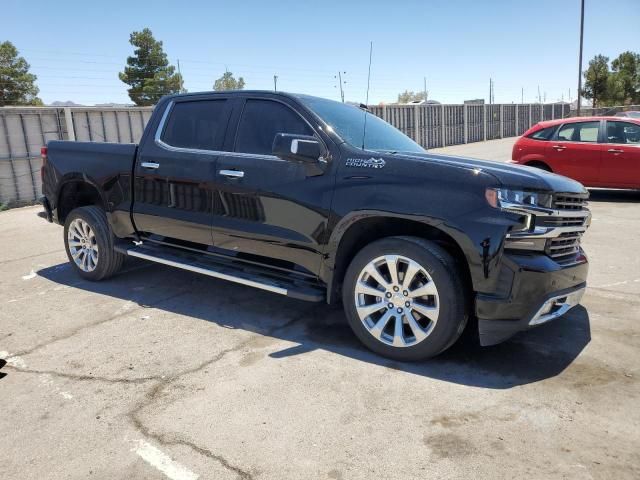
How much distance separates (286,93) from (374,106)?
62.9 feet

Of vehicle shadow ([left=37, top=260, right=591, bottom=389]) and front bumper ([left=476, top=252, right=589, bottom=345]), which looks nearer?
front bumper ([left=476, top=252, right=589, bottom=345])

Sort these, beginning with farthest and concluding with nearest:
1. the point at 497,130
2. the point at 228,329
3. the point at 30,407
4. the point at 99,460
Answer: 1. the point at 497,130
2. the point at 228,329
3. the point at 30,407
4. the point at 99,460

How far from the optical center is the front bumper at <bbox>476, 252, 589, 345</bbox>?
323 cm

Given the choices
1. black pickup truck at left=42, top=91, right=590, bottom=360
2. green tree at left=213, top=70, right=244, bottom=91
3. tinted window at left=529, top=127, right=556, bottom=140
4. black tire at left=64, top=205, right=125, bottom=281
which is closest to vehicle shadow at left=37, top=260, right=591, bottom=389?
black tire at left=64, top=205, right=125, bottom=281

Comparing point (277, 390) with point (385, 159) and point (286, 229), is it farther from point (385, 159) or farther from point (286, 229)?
point (385, 159)

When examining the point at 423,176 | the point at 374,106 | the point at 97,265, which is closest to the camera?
the point at 423,176

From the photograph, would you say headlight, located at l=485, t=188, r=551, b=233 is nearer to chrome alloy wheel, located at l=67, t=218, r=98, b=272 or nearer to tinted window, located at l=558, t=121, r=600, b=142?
chrome alloy wheel, located at l=67, t=218, r=98, b=272

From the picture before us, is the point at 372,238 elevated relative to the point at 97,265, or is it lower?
elevated

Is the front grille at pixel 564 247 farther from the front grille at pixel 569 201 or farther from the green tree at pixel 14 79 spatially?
the green tree at pixel 14 79

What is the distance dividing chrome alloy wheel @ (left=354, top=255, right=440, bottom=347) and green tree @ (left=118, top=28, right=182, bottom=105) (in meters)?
57.2

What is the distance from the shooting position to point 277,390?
10.7 feet

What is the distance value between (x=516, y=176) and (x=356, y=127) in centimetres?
147

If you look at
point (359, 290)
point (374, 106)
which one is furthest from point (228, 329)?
point (374, 106)

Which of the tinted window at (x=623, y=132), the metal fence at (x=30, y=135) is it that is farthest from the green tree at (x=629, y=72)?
the metal fence at (x=30, y=135)
